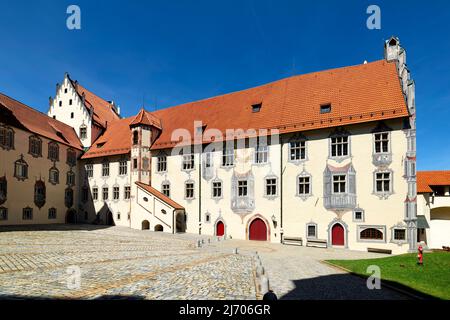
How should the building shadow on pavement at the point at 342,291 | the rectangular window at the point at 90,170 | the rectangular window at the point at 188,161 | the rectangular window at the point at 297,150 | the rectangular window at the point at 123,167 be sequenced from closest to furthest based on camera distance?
Result: the building shadow on pavement at the point at 342,291 → the rectangular window at the point at 297,150 → the rectangular window at the point at 188,161 → the rectangular window at the point at 123,167 → the rectangular window at the point at 90,170

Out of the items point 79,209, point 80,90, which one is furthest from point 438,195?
point 80,90

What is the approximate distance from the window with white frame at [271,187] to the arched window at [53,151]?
81.5 ft

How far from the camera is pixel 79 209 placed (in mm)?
34094

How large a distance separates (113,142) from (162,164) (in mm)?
8779

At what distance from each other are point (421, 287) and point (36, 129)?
3512cm

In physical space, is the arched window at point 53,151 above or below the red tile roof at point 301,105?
below

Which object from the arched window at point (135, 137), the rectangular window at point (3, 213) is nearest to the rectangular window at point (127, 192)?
the arched window at point (135, 137)

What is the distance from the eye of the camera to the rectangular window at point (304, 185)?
22.4m

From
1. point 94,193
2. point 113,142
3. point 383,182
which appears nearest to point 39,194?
point 94,193

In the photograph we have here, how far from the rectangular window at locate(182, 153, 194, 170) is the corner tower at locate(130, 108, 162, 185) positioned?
4.85m

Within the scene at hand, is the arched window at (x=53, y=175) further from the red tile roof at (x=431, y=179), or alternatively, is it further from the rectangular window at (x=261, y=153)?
the red tile roof at (x=431, y=179)

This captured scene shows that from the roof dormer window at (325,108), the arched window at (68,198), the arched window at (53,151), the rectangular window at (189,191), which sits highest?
the roof dormer window at (325,108)

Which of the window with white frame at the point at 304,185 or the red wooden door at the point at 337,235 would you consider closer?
the red wooden door at the point at 337,235
